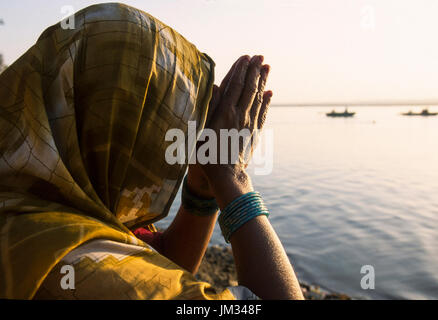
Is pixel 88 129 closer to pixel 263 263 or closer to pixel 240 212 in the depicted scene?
pixel 240 212

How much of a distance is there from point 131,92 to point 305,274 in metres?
5.62

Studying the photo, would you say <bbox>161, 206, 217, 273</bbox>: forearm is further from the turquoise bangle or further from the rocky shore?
the rocky shore

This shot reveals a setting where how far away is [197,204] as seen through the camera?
5.67 feet

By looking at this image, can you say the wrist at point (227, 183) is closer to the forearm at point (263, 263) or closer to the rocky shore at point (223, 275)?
the forearm at point (263, 263)

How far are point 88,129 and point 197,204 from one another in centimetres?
71

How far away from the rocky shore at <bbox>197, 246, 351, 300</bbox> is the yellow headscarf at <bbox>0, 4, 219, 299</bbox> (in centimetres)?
381

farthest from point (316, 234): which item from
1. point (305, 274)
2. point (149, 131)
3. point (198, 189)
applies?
point (149, 131)

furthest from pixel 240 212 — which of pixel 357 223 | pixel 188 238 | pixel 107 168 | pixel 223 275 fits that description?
pixel 357 223

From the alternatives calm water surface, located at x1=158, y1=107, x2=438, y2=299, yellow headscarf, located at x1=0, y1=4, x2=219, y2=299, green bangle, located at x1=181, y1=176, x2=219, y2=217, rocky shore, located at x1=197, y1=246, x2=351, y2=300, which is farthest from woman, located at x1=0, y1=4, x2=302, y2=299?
calm water surface, located at x1=158, y1=107, x2=438, y2=299

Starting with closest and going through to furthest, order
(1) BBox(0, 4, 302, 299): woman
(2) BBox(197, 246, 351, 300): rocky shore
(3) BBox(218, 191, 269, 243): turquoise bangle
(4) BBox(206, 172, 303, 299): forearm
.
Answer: (1) BBox(0, 4, 302, 299): woman
(4) BBox(206, 172, 303, 299): forearm
(3) BBox(218, 191, 269, 243): turquoise bangle
(2) BBox(197, 246, 351, 300): rocky shore

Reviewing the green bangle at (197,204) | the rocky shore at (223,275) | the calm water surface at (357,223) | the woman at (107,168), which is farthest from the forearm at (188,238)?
the calm water surface at (357,223)

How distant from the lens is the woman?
0.91 meters

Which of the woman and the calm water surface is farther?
the calm water surface
